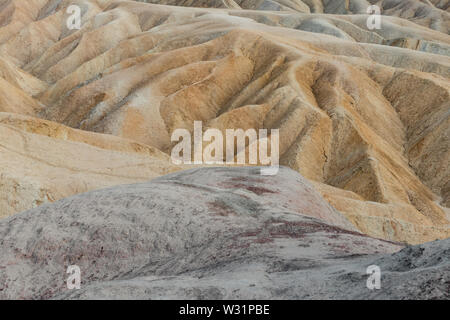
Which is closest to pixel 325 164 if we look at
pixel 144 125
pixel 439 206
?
pixel 439 206

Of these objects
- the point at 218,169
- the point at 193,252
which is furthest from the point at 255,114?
the point at 193,252

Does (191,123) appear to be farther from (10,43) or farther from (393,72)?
(10,43)

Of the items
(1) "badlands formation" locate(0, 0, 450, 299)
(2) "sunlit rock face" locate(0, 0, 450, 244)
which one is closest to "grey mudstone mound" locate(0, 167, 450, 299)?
(1) "badlands formation" locate(0, 0, 450, 299)

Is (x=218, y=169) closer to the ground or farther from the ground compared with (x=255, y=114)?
closer to the ground

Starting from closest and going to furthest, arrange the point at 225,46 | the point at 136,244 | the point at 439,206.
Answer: the point at 136,244 < the point at 439,206 < the point at 225,46

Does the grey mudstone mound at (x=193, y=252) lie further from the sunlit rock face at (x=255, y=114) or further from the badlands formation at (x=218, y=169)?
the sunlit rock face at (x=255, y=114)

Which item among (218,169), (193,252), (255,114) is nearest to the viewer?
(193,252)

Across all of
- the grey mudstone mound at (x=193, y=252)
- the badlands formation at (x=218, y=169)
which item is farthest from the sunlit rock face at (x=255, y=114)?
the grey mudstone mound at (x=193, y=252)

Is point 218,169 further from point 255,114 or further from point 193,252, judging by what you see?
point 255,114
